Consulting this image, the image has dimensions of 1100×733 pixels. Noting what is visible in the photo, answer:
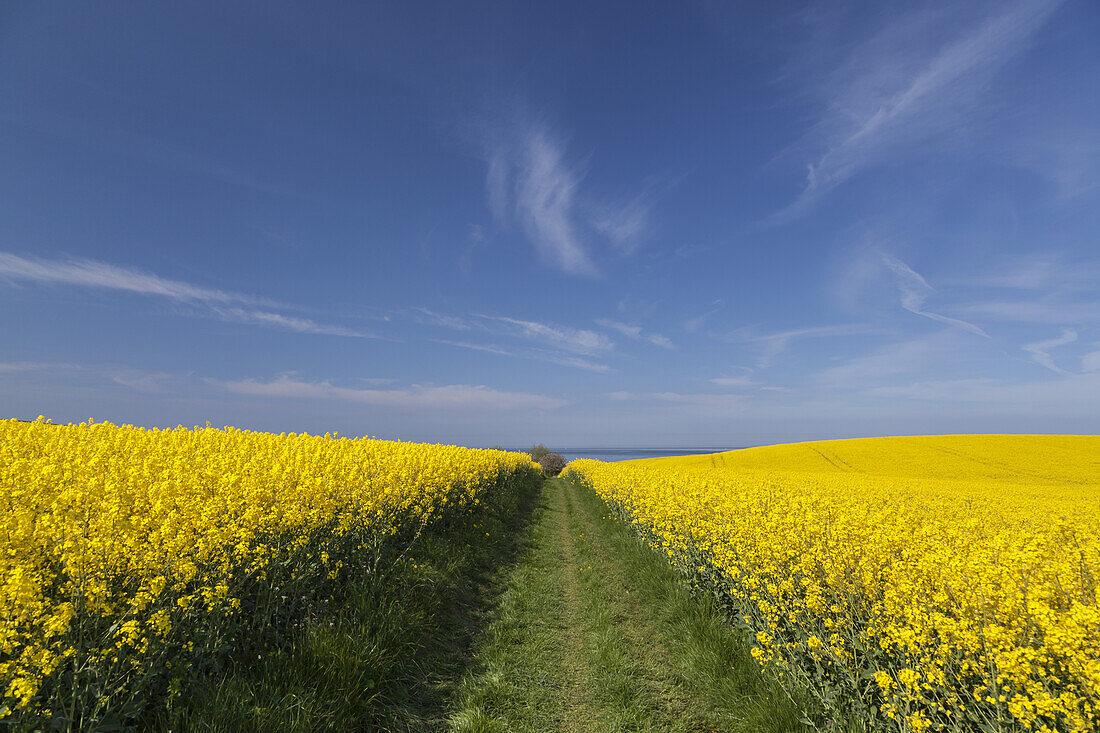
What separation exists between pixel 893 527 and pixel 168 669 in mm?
7259

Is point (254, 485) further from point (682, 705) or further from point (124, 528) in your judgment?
point (682, 705)

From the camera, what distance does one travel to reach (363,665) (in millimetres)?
4355

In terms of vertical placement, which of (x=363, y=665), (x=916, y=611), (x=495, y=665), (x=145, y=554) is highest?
(x=145, y=554)

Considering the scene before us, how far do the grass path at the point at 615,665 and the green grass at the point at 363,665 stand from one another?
427 mm

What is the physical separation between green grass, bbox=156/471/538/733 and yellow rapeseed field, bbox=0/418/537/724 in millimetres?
359

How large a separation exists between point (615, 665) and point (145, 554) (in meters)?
5.07

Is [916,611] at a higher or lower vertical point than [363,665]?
higher

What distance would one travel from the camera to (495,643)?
581 cm

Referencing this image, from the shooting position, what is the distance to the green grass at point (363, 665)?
133 inches

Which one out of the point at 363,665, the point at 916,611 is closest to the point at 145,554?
the point at 363,665

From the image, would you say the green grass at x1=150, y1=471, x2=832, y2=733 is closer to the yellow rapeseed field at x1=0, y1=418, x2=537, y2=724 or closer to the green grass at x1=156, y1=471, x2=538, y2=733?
the green grass at x1=156, y1=471, x2=538, y2=733

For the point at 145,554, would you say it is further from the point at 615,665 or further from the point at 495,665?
the point at 615,665

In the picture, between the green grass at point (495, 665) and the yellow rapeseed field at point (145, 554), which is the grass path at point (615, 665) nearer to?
the green grass at point (495, 665)

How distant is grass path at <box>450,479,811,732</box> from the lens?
426 cm
